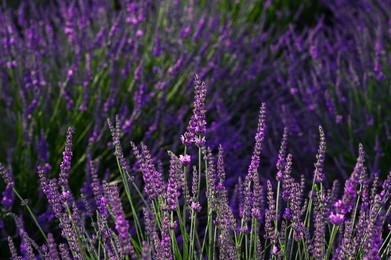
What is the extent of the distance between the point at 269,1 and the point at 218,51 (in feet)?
3.67

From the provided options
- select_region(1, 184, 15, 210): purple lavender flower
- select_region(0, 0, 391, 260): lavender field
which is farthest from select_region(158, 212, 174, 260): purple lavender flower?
select_region(1, 184, 15, 210): purple lavender flower

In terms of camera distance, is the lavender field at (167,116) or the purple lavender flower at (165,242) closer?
the purple lavender flower at (165,242)

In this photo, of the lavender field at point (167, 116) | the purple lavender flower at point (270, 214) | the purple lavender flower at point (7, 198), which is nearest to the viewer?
the purple lavender flower at point (270, 214)

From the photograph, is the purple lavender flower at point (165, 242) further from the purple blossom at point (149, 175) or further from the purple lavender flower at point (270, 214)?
the purple lavender flower at point (270, 214)

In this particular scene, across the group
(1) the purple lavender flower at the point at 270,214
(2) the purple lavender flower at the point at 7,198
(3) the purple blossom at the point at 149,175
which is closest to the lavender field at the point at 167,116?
(2) the purple lavender flower at the point at 7,198

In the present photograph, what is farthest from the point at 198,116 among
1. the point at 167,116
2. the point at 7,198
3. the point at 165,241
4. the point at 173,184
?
the point at 167,116

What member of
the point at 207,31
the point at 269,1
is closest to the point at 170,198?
the point at 207,31

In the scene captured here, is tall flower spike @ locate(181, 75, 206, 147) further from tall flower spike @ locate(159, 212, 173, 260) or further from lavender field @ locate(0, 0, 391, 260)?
lavender field @ locate(0, 0, 391, 260)

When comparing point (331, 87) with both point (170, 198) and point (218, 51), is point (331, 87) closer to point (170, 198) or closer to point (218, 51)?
point (218, 51)

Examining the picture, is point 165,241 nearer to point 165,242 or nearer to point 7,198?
point 165,242

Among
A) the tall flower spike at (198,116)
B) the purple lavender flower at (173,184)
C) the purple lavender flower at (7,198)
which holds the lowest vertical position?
the purple lavender flower at (7,198)

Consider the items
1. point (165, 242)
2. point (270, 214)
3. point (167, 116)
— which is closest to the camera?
point (165, 242)

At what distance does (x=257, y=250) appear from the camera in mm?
1856

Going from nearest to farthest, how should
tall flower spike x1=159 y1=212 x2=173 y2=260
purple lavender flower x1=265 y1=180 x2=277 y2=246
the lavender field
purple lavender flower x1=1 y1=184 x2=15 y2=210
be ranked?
tall flower spike x1=159 y1=212 x2=173 y2=260
purple lavender flower x1=265 y1=180 x2=277 y2=246
purple lavender flower x1=1 y1=184 x2=15 y2=210
the lavender field
